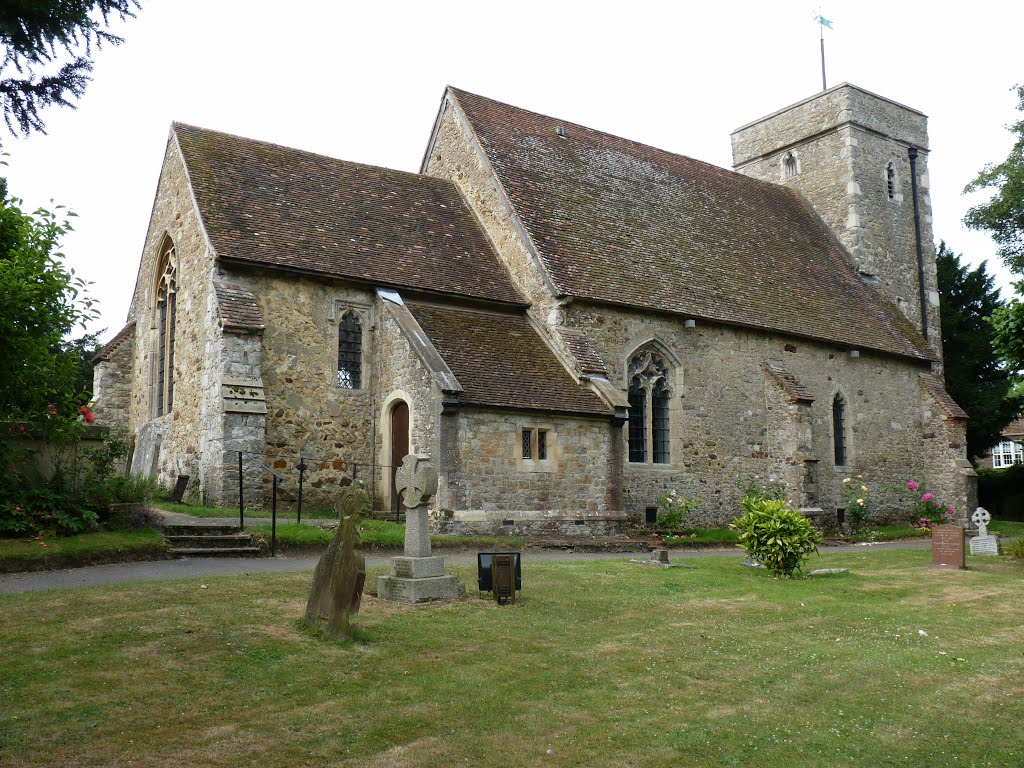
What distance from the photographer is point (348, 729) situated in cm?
615

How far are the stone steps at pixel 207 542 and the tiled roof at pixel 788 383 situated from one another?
14.7 meters

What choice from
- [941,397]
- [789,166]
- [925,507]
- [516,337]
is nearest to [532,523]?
[516,337]

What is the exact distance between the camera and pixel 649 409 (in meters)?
21.8

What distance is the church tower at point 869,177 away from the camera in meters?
30.0

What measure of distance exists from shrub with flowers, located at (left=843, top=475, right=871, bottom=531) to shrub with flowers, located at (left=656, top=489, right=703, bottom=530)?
239 inches

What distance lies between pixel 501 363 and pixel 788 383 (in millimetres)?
8733

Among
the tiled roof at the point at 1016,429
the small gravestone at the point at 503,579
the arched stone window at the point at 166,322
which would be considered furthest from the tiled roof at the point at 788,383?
the tiled roof at the point at 1016,429

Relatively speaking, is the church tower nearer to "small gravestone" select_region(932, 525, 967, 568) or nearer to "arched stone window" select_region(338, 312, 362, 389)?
"small gravestone" select_region(932, 525, 967, 568)

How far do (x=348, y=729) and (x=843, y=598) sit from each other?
7838mm

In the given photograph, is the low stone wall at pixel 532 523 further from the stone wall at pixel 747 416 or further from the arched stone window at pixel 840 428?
the arched stone window at pixel 840 428

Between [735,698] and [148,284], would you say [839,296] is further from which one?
[735,698]

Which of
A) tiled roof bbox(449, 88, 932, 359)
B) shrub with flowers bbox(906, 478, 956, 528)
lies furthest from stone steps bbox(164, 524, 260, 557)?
shrub with flowers bbox(906, 478, 956, 528)

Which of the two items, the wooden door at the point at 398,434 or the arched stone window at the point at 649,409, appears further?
the arched stone window at the point at 649,409

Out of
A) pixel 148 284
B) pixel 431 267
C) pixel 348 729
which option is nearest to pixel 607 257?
pixel 431 267
